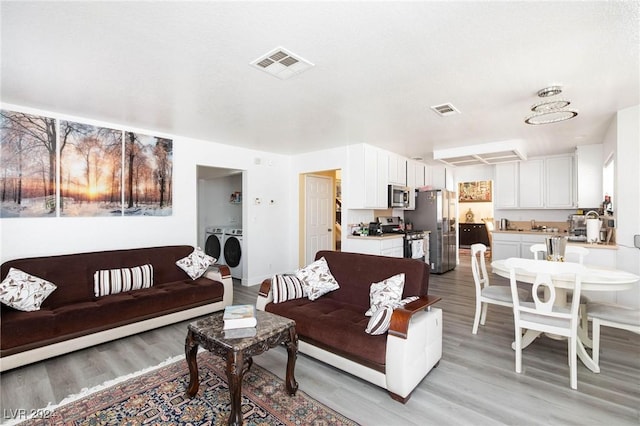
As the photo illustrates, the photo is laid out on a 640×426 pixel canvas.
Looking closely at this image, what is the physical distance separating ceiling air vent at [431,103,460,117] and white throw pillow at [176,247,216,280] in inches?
134

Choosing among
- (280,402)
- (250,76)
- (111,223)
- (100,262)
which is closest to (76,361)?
(100,262)

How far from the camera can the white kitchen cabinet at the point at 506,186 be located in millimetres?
6367

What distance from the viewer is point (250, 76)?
2490 millimetres

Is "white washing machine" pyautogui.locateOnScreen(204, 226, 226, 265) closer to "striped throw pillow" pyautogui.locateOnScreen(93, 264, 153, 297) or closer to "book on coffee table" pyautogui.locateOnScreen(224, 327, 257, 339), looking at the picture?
"striped throw pillow" pyautogui.locateOnScreen(93, 264, 153, 297)

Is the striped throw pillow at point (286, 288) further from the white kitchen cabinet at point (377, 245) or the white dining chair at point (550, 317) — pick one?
the white kitchen cabinet at point (377, 245)

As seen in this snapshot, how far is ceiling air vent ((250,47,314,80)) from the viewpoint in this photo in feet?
7.06

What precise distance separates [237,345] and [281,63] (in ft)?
6.58

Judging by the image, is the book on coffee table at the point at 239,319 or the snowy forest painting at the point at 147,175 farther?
the snowy forest painting at the point at 147,175

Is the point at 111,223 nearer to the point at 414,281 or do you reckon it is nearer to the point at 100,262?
the point at 100,262

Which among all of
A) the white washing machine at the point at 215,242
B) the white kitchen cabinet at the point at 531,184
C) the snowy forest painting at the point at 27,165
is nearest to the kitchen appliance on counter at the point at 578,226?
the white kitchen cabinet at the point at 531,184

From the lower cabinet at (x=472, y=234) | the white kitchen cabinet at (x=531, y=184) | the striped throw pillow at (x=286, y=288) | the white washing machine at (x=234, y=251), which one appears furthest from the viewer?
the lower cabinet at (x=472, y=234)

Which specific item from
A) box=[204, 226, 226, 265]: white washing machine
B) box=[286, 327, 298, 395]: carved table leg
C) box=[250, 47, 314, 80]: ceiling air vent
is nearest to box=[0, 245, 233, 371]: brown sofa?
box=[204, 226, 226, 265]: white washing machine

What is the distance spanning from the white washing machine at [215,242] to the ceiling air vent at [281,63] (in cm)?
408

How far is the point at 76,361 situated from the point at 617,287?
4.53 meters
